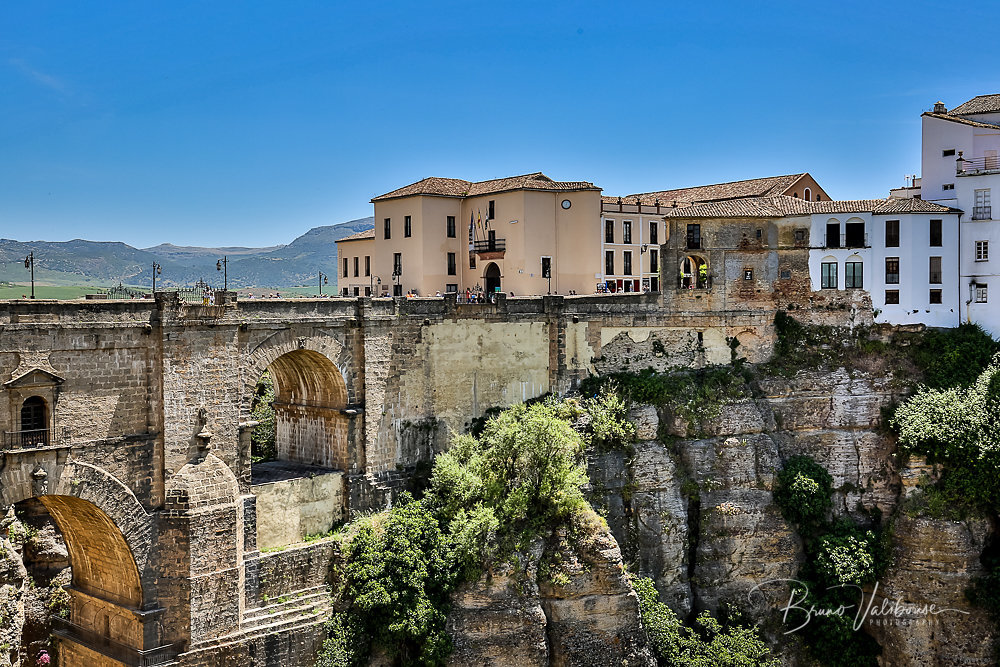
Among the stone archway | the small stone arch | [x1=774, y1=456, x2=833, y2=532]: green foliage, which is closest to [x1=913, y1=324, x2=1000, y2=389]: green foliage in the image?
[x1=774, y1=456, x2=833, y2=532]: green foliage

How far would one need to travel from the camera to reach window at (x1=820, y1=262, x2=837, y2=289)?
41.0 meters

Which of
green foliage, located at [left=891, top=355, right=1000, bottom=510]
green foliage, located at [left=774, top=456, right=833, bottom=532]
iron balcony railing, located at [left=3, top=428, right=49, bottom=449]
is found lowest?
green foliage, located at [left=774, top=456, right=833, bottom=532]

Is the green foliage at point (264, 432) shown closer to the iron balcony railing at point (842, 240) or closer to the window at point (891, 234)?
the iron balcony railing at point (842, 240)

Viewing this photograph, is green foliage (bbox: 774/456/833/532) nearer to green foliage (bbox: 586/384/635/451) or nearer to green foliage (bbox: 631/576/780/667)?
green foliage (bbox: 631/576/780/667)

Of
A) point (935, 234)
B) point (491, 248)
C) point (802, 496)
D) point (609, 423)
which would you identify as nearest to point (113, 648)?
point (609, 423)

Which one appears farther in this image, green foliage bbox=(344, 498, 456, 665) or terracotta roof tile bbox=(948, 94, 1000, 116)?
terracotta roof tile bbox=(948, 94, 1000, 116)

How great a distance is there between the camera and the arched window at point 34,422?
23.0 m

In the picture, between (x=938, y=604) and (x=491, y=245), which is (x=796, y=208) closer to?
(x=491, y=245)

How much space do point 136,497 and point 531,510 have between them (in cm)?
1292

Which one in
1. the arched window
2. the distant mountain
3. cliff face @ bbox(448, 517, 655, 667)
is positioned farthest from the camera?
the distant mountain

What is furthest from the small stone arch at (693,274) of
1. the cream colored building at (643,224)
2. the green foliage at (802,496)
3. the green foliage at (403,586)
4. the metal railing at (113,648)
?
the metal railing at (113,648)

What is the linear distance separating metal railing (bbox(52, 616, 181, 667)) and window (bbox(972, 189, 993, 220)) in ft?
124

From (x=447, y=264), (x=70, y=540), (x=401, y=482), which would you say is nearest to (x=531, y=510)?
(x=401, y=482)

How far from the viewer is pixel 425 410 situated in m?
32.9
